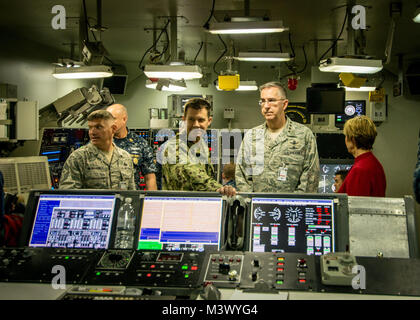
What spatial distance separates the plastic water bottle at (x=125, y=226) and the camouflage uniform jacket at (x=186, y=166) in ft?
1.60

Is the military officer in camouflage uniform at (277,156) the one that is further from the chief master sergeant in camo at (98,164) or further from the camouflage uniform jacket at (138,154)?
the camouflage uniform jacket at (138,154)

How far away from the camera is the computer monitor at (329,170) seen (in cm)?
682

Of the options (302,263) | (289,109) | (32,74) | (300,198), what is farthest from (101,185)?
→ (289,109)

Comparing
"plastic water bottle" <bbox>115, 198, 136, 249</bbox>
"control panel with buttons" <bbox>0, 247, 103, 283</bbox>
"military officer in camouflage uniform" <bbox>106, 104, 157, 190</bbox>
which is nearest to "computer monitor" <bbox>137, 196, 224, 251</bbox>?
"plastic water bottle" <bbox>115, 198, 136, 249</bbox>

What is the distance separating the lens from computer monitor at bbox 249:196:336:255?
226cm

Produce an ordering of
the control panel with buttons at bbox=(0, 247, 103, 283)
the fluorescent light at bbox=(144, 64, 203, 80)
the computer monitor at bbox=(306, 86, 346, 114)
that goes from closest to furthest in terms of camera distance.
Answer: the control panel with buttons at bbox=(0, 247, 103, 283) → the fluorescent light at bbox=(144, 64, 203, 80) → the computer monitor at bbox=(306, 86, 346, 114)

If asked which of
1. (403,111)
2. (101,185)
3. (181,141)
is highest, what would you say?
(403,111)

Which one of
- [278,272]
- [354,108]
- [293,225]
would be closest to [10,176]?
[293,225]

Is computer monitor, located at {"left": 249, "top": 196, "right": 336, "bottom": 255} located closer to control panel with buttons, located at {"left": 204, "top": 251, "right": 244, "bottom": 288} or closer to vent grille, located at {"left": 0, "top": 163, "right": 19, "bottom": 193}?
control panel with buttons, located at {"left": 204, "top": 251, "right": 244, "bottom": 288}

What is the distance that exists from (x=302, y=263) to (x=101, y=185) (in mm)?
1874

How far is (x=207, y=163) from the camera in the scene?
299 cm

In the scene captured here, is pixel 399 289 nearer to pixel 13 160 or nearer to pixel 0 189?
pixel 0 189

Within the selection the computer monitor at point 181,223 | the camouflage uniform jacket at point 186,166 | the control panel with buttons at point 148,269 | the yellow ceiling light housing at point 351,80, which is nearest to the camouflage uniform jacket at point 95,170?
the camouflage uniform jacket at point 186,166

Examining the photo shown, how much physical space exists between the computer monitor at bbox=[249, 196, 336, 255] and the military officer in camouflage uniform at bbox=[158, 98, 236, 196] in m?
0.47
